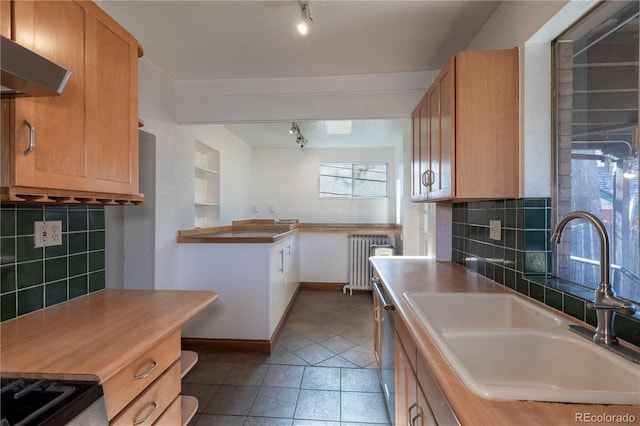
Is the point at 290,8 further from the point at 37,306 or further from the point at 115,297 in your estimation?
the point at 37,306

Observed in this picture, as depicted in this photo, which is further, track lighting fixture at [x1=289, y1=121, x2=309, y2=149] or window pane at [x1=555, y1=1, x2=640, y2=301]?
track lighting fixture at [x1=289, y1=121, x2=309, y2=149]

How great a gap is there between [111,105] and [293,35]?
1.17 metres

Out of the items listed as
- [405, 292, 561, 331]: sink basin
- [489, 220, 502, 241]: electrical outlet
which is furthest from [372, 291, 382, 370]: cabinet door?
[489, 220, 502, 241]: electrical outlet

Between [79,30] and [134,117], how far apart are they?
0.37 metres

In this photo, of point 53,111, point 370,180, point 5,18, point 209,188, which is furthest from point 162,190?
point 370,180

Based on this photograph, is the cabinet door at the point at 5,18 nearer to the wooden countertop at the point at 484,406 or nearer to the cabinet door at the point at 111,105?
the cabinet door at the point at 111,105

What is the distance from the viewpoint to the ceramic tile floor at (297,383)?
1.77 meters

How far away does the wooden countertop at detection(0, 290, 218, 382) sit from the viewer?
2.59 feet

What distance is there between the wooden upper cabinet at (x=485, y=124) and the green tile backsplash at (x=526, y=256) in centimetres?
14

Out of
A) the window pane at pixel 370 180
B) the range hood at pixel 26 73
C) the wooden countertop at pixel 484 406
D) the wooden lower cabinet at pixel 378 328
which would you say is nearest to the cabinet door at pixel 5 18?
the range hood at pixel 26 73

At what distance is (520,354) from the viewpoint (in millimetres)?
961

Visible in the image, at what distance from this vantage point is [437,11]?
1.58 m

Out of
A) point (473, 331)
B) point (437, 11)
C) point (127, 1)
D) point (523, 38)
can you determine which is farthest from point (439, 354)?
point (127, 1)

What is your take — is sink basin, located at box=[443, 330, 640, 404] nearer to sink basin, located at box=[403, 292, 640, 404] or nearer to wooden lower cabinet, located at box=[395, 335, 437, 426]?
sink basin, located at box=[403, 292, 640, 404]
